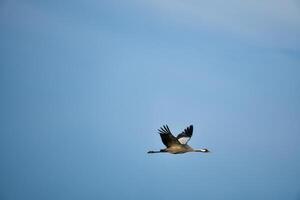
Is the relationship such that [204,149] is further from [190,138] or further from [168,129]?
[168,129]

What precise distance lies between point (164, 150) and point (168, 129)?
208 cm

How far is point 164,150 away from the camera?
3428cm

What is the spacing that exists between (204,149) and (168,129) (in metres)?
4.30

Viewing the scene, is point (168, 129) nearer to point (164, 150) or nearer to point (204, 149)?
point (164, 150)

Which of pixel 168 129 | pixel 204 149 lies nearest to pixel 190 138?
pixel 204 149

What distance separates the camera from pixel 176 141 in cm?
3347

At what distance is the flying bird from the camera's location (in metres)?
32.9

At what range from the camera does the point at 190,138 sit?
119 ft

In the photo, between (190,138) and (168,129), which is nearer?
(168,129)

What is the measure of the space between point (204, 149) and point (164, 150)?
3069 mm

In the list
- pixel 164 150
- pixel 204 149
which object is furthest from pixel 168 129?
pixel 204 149

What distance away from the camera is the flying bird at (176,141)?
3285cm

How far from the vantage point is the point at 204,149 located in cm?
3600
